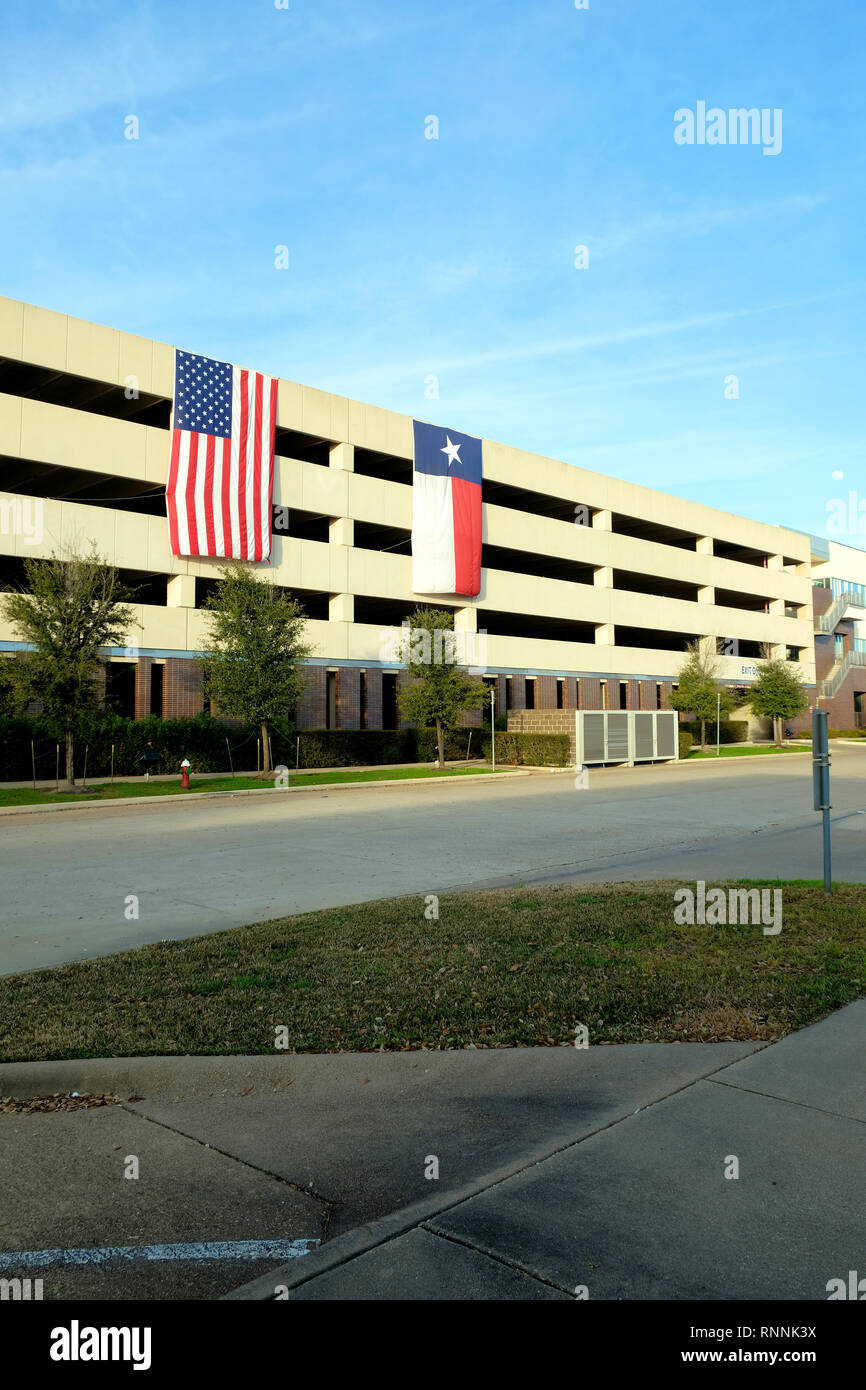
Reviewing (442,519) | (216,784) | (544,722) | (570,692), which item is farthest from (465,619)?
(216,784)

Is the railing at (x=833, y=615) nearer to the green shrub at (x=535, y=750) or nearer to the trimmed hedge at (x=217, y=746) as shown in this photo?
the trimmed hedge at (x=217, y=746)

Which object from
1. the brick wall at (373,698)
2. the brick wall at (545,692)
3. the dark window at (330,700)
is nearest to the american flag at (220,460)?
the dark window at (330,700)

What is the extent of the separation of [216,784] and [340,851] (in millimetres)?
13703

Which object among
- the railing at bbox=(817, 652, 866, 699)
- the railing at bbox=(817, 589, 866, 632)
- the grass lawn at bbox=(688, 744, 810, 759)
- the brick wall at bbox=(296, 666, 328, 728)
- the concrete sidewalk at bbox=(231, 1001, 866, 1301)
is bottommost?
the grass lawn at bbox=(688, 744, 810, 759)

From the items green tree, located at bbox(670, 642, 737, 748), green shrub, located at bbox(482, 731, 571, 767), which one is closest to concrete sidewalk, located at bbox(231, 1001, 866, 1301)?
green shrub, located at bbox(482, 731, 571, 767)

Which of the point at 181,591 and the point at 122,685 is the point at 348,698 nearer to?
the point at 181,591

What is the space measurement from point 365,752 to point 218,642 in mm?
7991

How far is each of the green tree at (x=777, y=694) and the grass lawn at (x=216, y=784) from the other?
84.5ft

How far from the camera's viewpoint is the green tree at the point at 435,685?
34.4 metres

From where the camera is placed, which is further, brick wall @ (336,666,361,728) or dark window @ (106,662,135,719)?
brick wall @ (336,666,361,728)

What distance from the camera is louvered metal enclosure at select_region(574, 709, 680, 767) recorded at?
122 ft

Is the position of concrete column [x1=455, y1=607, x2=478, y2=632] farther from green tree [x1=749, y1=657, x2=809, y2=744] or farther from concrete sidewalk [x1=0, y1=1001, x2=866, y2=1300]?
concrete sidewalk [x1=0, y1=1001, x2=866, y2=1300]

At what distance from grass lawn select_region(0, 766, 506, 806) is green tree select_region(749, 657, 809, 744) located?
84.5 ft

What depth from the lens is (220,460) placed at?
33906 millimetres
